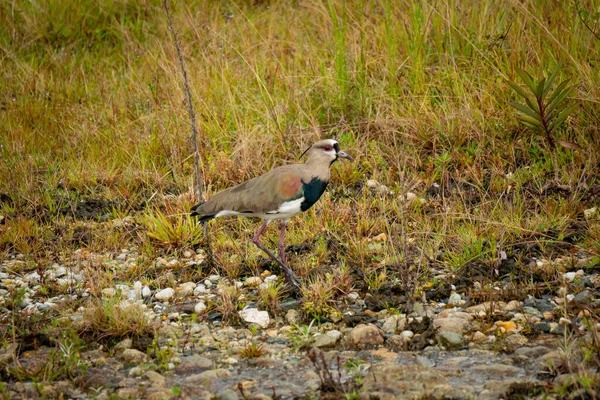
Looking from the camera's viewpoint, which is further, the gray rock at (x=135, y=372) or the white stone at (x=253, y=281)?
the white stone at (x=253, y=281)

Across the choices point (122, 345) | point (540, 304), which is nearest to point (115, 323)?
point (122, 345)

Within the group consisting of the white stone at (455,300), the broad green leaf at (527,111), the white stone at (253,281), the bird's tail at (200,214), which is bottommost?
the white stone at (253,281)

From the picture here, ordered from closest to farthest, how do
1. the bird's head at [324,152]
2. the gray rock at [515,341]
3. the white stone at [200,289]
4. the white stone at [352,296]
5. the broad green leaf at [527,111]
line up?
the gray rock at [515,341], the white stone at [352,296], the white stone at [200,289], the bird's head at [324,152], the broad green leaf at [527,111]

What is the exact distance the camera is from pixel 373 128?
7.14m

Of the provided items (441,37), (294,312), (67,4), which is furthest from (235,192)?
(67,4)

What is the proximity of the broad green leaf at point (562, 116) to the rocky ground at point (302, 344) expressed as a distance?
4.58 ft

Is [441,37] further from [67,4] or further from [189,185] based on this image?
[67,4]

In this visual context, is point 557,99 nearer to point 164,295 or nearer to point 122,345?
point 164,295

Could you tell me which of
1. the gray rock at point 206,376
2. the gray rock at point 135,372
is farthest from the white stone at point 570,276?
the gray rock at point 135,372

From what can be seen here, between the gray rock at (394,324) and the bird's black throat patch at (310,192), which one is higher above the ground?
the bird's black throat patch at (310,192)

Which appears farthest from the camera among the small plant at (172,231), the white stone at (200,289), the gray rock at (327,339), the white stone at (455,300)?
the small plant at (172,231)

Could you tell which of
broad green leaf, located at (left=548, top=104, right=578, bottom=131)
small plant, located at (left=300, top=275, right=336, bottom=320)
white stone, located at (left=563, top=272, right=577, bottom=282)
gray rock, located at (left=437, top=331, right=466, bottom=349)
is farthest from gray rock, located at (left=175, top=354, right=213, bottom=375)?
broad green leaf, located at (left=548, top=104, right=578, bottom=131)

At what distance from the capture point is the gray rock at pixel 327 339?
4379 mm

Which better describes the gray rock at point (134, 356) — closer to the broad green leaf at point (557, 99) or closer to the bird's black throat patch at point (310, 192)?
the bird's black throat patch at point (310, 192)
